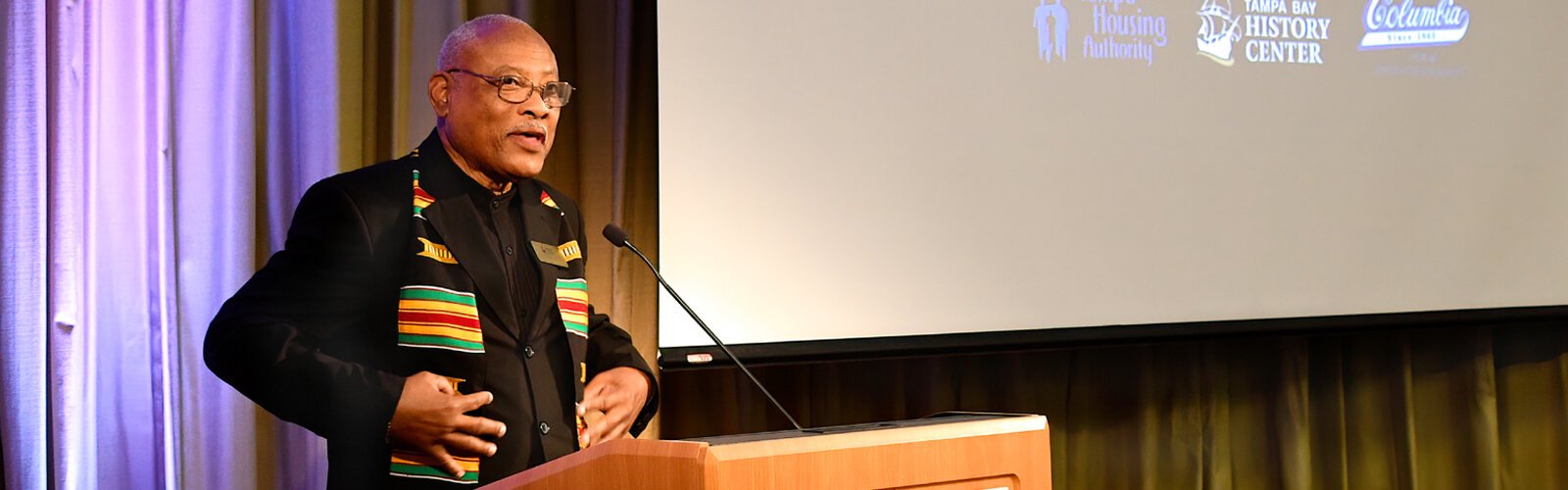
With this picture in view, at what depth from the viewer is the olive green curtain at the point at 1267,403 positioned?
3.49 meters

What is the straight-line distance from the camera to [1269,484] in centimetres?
390

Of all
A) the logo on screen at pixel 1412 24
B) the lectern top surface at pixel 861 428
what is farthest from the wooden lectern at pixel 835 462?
the logo on screen at pixel 1412 24

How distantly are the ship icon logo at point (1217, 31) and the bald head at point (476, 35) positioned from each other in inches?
75.7

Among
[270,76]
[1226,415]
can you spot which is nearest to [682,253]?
[270,76]

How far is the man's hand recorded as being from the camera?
2.37 meters

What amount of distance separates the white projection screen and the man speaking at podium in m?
0.55

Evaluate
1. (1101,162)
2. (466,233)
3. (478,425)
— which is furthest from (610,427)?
(1101,162)

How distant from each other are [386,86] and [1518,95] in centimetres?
316

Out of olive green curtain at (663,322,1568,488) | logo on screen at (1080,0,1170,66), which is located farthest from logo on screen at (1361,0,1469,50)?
olive green curtain at (663,322,1568,488)

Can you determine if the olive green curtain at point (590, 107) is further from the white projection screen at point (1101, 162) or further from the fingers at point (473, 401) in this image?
the fingers at point (473, 401)

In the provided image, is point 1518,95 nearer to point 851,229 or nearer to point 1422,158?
point 1422,158

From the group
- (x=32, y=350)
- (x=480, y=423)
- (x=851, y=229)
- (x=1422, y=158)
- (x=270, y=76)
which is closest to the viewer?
(x=480, y=423)

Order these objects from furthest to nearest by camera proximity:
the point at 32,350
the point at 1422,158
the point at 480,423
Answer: the point at 1422,158, the point at 32,350, the point at 480,423

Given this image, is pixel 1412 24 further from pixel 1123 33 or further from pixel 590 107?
pixel 590 107
